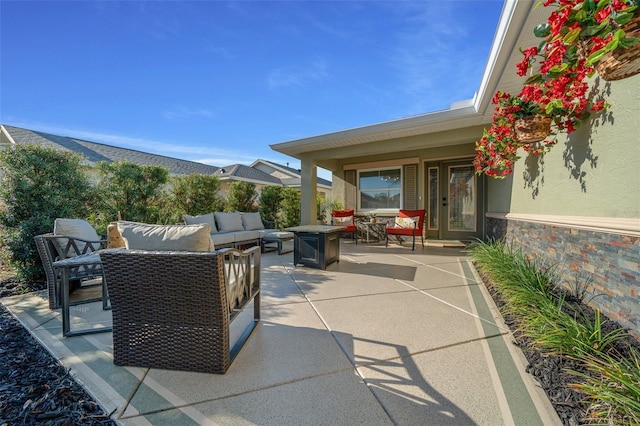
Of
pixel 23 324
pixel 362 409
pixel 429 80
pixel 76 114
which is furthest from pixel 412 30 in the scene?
pixel 76 114

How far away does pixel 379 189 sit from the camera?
30.1 feet

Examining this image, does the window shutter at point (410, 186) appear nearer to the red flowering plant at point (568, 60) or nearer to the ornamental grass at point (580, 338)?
the red flowering plant at point (568, 60)

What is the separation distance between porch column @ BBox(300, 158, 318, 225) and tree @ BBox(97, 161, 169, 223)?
359 cm

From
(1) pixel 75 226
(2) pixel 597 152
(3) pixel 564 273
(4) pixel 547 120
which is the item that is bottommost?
(3) pixel 564 273

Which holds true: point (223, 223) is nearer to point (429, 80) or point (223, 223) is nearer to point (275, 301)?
point (275, 301)

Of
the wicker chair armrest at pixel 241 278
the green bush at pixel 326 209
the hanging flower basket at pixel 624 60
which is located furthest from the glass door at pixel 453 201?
the wicker chair armrest at pixel 241 278

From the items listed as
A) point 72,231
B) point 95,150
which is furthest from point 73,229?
point 95,150

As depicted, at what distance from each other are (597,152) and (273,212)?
7.86 metres

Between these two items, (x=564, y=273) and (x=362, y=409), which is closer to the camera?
(x=362, y=409)

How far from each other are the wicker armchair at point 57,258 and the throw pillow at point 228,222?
10.1 ft

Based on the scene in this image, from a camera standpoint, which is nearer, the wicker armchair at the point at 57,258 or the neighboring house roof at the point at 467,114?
the neighboring house roof at the point at 467,114

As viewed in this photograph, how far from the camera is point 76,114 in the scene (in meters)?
11.0

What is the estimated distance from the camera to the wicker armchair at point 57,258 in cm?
285

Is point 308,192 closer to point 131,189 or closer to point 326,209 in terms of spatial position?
point 326,209
